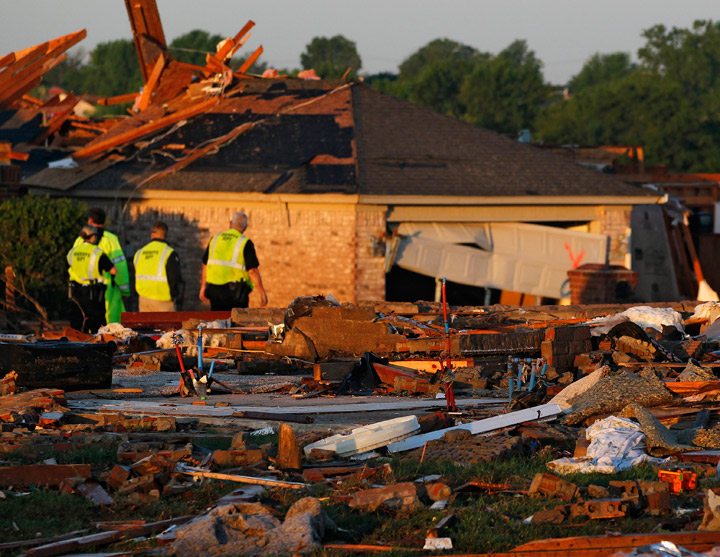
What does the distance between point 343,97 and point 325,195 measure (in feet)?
12.6

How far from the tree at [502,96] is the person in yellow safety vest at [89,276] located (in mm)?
59735

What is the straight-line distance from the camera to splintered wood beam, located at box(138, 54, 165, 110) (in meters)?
23.7

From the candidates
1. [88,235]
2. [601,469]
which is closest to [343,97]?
[88,235]

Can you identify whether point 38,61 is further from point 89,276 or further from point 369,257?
point 89,276

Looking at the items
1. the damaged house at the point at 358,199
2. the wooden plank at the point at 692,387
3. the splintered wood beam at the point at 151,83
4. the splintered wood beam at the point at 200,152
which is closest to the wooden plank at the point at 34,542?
the wooden plank at the point at 692,387

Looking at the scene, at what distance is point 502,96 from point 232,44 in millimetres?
54271

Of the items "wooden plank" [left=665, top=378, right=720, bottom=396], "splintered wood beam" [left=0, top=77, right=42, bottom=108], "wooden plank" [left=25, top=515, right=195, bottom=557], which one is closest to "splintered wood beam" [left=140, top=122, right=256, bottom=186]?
"splintered wood beam" [left=0, top=77, right=42, bottom=108]

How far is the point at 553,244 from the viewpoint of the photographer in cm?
2056

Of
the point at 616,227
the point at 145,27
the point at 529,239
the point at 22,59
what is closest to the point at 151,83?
the point at 145,27

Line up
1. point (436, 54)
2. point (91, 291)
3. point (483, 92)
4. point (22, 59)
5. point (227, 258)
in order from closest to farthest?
point (227, 258), point (91, 291), point (22, 59), point (483, 92), point (436, 54)

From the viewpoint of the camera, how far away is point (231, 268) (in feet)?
46.0

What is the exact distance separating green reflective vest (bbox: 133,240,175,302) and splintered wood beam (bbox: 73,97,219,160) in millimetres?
7496

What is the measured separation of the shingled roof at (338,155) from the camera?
19.8 metres

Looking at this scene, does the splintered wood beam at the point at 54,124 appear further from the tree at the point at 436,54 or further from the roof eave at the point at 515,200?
the tree at the point at 436,54
